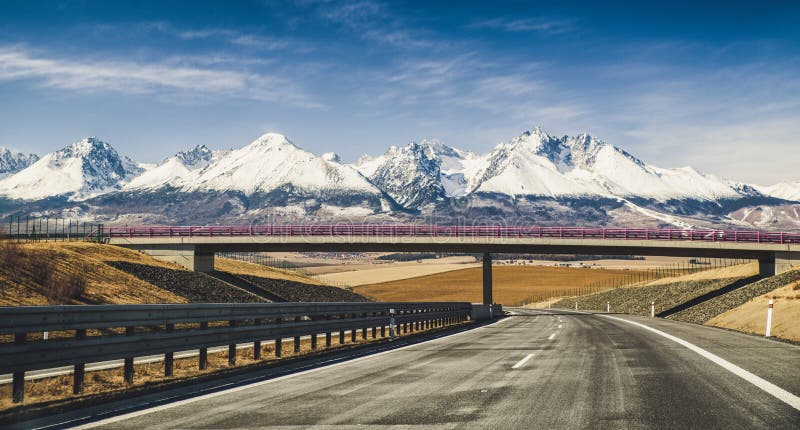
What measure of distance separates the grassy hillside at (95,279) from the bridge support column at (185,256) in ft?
5.59

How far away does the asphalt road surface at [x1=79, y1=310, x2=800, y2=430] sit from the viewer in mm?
7352

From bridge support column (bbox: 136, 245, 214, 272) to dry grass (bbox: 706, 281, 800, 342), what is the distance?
37429 millimetres

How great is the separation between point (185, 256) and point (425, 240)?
1942 centimetres

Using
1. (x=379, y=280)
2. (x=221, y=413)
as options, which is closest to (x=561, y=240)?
(x=221, y=413)

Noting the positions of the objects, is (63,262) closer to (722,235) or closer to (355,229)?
(355,229)

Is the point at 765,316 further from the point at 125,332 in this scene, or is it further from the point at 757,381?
the point at 125,332

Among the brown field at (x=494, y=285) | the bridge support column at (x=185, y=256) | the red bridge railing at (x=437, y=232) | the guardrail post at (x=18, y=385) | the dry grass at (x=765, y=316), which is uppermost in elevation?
the red bridge railing at (x=437, y=232)

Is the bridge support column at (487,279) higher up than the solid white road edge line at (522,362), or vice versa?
the solid white road edge line at (522,362)

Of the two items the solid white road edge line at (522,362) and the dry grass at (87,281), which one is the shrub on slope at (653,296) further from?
the solid white road edge line at (522,362)

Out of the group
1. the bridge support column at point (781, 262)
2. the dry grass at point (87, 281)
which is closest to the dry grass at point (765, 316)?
the bridge support column at point (781, 262)

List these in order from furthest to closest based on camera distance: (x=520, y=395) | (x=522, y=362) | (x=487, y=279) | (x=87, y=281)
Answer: (x=487, y=279)
(x=87, y=281)
(x=522, y=362)
(x=520, y=395)

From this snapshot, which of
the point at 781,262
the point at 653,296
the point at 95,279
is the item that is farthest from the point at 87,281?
the point at 653,296

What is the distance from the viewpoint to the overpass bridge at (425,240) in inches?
2066

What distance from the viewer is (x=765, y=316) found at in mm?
28906
